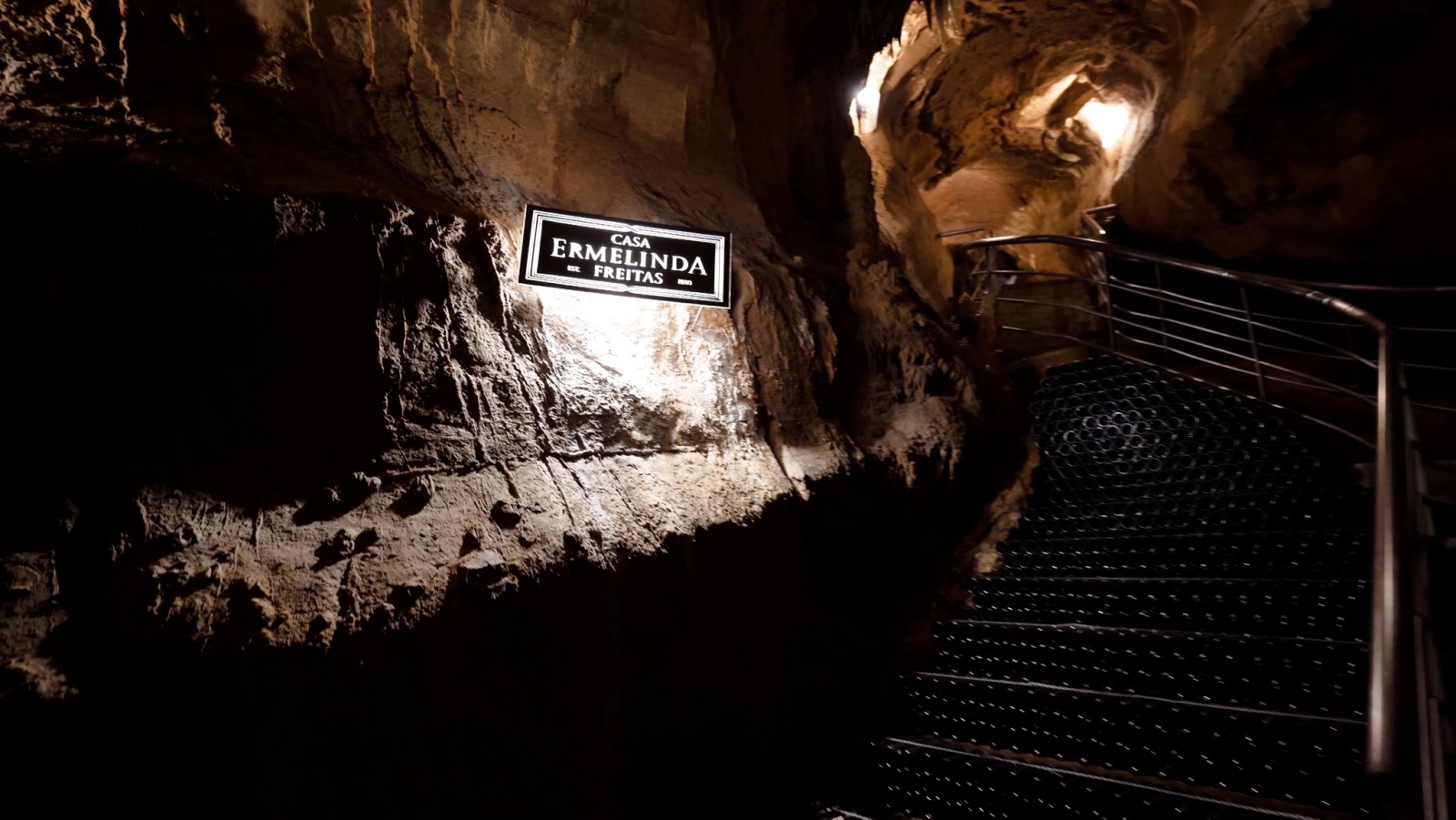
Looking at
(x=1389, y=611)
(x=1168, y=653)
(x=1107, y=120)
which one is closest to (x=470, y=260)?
(x=1389, y=611)

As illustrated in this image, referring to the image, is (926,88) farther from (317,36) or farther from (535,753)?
(535,753)

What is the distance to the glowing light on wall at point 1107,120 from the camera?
954cm

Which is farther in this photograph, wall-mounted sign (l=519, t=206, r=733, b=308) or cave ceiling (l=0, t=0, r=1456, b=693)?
wall-mounted sign (l=519, t=206, r=733, b=308)

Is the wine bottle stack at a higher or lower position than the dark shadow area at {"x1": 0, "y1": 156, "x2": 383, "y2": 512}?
lower

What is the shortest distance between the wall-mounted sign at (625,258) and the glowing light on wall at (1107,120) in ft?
28.4

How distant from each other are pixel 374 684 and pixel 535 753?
0.65 metres

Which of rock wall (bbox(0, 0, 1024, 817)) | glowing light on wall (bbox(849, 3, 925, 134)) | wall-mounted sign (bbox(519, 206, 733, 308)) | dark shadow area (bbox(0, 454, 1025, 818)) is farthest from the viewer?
glowing light on wall (bbox(849, 3, 925, 134))

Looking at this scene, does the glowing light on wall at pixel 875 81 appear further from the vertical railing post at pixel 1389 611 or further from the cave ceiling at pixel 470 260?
the vertical railing post at pixel 1389 611

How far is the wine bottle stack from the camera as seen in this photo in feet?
7.54

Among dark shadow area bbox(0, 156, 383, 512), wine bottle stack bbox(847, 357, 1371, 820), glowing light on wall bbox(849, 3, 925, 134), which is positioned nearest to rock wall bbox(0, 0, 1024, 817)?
dark shadow area bbox(0, 156, 383, 512)

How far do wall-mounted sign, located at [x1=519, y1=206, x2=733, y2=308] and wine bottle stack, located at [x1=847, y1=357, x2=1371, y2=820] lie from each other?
92.5 inches

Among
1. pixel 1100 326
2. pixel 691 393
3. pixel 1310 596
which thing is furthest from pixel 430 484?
pixel 1100 326

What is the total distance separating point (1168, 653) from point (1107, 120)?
9.79 metres

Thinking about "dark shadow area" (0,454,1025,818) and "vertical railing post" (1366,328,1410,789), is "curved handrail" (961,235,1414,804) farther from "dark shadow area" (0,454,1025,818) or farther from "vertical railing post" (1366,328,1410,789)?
"dark shadow area" (0,454,1025,818)
